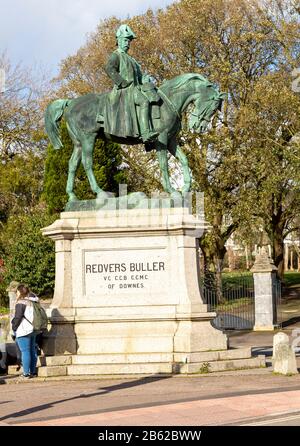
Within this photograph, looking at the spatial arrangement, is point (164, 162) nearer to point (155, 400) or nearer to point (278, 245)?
point (155, 400)

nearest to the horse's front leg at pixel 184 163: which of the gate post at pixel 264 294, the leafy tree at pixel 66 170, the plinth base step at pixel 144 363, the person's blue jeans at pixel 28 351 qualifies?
the plinth base step at pixel 144 363

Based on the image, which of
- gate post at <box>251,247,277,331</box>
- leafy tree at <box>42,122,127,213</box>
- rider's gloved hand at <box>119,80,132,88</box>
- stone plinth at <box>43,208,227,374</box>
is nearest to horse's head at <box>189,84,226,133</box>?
rider's gloved hand at <box>119,80,132,88</box>

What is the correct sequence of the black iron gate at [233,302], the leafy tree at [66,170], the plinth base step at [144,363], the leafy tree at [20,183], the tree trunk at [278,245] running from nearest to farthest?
the plinth base step at [144,363]
the black iron gate at [233,302]
the leafy tree at [66,170]
the leafy tree at [20,183]
the tree trunk at [278,245]

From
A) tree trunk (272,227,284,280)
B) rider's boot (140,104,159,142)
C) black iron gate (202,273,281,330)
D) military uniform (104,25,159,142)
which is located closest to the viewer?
rider's boot (140,104,159,142)

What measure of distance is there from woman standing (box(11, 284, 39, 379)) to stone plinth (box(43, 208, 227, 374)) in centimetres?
86

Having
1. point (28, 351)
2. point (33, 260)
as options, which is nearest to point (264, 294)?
point (33, 260)

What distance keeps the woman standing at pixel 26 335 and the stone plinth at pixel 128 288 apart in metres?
0.86

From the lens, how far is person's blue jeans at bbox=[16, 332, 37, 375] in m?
15.1

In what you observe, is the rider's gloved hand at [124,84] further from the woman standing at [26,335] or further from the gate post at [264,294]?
the gate post at [264,294]

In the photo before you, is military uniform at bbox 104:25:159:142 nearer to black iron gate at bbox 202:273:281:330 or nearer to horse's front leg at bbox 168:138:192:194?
horse's front leg at bbox 168:138:192:194

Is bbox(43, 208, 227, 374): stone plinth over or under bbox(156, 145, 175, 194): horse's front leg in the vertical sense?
under

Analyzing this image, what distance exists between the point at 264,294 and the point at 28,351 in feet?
59.0

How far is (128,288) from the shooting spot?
16.4 meters

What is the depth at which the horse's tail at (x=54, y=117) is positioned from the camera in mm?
17500
